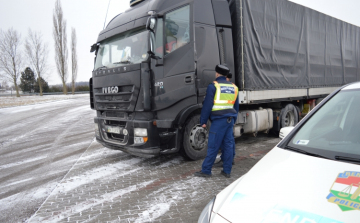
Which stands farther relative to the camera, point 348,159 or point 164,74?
point 164,74

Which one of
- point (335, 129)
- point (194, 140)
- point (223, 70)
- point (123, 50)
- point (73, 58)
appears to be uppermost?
point (73, 58)

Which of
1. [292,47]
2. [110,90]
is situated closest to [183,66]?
[110,90]

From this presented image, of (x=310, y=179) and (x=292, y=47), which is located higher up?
(x=292, y=47)

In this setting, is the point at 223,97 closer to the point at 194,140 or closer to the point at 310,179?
the point at 194,140

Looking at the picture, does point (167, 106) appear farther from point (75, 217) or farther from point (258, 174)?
point (258, 174)

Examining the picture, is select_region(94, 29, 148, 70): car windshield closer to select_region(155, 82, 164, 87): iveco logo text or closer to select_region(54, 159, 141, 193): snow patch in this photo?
select_region(155, 82, 164, 87): iveco logo text

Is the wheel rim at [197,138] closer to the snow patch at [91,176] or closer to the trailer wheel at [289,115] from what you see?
the snow patch at [91,176]

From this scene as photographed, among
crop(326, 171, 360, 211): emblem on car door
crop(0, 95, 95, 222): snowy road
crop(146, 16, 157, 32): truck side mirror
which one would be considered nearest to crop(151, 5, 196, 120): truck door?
crop(146, 16, 157, 32): truck side mirror

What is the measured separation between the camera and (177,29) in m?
5.23

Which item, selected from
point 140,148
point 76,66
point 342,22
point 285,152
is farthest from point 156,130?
point 76,66

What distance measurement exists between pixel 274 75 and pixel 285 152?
526 centimetres

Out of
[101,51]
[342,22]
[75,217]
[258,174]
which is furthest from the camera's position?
[342,22]

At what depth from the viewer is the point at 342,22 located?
1000 cm

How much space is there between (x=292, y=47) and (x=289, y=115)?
2.05 meters
